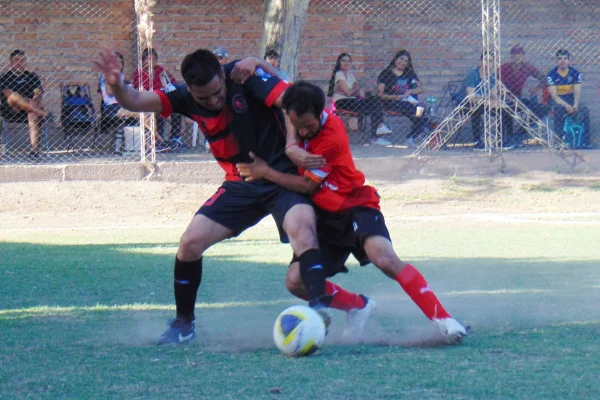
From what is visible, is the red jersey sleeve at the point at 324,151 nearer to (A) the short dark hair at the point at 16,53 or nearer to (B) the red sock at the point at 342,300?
(B) the red sock at the point at 342,300

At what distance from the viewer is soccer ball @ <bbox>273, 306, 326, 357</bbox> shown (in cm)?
492

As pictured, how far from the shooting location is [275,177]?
557 centimetres

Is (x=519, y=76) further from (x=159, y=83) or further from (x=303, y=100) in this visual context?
(x=303, y=100)

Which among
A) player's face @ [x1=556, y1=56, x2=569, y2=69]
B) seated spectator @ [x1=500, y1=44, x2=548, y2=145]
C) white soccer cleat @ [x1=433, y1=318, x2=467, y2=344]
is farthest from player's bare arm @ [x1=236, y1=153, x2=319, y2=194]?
player's face @ [x1=556, y1=56, x2=569, y2=69]

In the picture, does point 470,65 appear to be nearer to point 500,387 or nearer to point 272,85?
point 272,85

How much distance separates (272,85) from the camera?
555 centimetres

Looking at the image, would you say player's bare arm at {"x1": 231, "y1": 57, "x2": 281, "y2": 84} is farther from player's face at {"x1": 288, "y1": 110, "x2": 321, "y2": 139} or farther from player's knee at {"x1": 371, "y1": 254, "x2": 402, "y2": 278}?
player's knee at {"x1": 371, "y1": 254, "x2": 402, "y2": 278}

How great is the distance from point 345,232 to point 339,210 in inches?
5.5

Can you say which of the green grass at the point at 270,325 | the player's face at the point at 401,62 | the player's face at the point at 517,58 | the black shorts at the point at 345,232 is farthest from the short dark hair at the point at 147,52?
the black shorts at the point at 345,232

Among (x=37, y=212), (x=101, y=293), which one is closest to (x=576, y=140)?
(x=37, y=212)

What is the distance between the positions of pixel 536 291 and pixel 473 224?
5.36m

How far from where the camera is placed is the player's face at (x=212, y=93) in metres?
5.39

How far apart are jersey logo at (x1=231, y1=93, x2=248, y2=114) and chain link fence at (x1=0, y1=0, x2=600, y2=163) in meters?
9.15

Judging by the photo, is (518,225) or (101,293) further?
(518,225)
